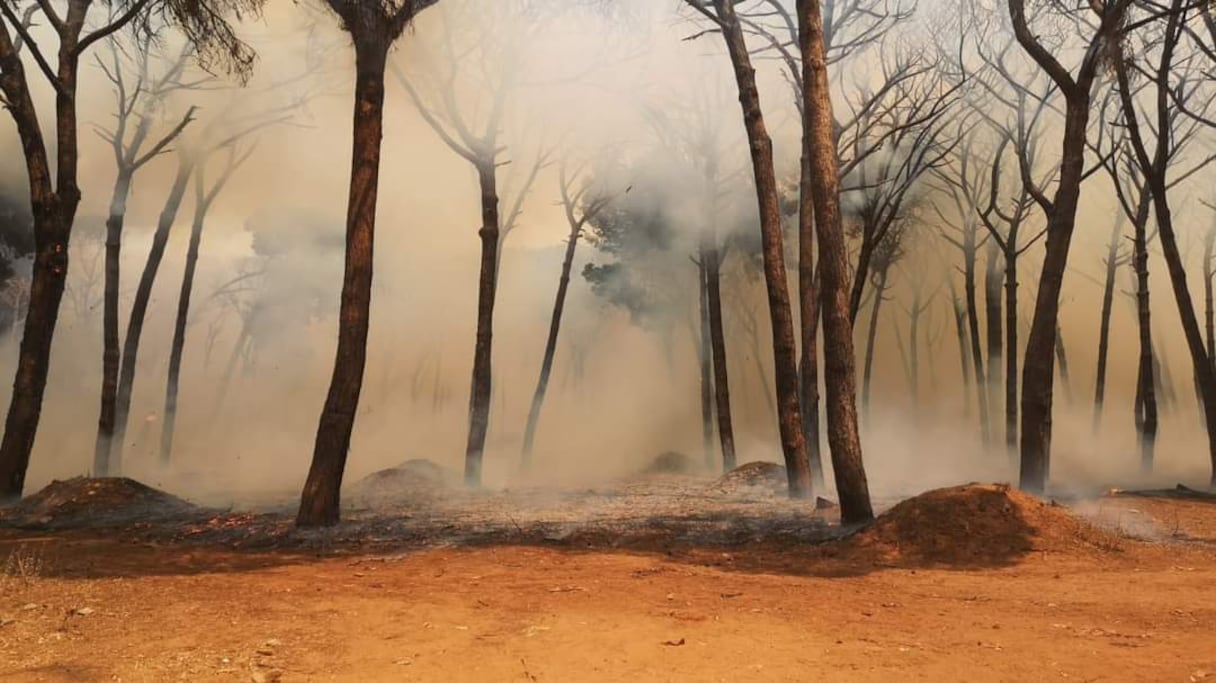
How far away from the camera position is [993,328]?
18625mm

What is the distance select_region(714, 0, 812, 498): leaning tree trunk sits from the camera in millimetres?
9117

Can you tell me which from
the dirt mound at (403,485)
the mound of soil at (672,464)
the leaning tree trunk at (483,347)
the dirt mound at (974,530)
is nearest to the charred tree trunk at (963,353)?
the mound of soil at (672,464)

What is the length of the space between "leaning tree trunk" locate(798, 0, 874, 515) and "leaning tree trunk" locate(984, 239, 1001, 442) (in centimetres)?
1127

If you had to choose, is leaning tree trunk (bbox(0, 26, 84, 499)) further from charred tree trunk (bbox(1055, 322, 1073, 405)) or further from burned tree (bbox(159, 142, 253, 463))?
charred tree trunk (bbox(1055, 322, 1073, 405))

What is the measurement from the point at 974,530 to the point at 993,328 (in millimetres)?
13846

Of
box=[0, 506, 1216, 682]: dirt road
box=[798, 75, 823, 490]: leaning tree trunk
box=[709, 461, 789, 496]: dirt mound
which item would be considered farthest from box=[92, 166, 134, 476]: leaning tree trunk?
box=[798, 75, 823, 490]: leaning tree trunk

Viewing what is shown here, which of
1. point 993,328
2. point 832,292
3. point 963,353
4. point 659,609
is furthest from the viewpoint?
point 963,353

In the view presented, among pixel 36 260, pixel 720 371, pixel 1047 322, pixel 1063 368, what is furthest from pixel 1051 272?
pixel 1063 368

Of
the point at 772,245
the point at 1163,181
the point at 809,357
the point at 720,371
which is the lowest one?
the point at 809,357

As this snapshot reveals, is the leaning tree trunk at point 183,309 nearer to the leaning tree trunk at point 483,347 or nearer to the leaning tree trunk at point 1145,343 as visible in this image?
the leaning tree trunk at point 483,347

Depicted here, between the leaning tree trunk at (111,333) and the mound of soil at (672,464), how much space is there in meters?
11.5

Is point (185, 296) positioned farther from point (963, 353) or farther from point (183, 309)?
point (963, 353)

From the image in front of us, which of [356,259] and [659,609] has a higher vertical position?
[356,259]

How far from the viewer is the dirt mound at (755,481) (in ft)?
38.5
